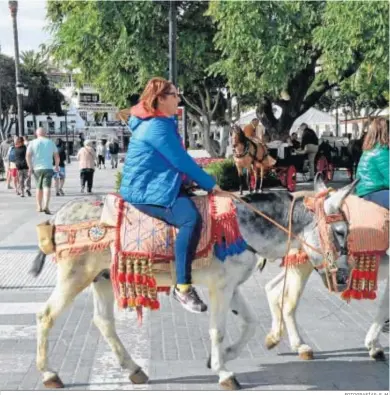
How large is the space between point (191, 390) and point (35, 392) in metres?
1.21

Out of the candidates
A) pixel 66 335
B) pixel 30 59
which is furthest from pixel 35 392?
pixel 30 59

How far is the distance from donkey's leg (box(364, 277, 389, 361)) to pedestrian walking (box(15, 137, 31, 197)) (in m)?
16.3

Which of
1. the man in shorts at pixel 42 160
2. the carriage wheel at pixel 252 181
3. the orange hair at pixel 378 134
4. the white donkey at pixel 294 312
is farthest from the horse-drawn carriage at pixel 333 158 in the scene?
the white donkey at pixel 294 312

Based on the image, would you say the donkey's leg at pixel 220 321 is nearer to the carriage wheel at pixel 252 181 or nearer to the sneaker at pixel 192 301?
the sneaker at pixel 192 301

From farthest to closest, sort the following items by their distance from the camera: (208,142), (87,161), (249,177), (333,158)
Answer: (208,142) < (333,158) < (87,161) < (249,177)

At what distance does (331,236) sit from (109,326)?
1.94 metres

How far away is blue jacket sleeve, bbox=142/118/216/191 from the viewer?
17.7 ft

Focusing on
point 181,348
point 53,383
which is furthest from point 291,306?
point 53,383

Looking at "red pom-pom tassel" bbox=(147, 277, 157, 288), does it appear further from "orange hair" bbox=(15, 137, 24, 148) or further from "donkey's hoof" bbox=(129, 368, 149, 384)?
"orange hair" bbox=(15, 137, 24, 148)

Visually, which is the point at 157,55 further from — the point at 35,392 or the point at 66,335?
the point at 35,392

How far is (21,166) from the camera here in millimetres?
21766

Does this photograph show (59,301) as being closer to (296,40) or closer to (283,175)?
(296,40)

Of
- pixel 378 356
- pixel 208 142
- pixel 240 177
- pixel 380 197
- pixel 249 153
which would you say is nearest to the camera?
pixel 378 356

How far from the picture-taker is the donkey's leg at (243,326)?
19.6 feet
